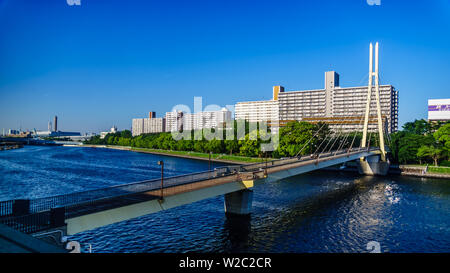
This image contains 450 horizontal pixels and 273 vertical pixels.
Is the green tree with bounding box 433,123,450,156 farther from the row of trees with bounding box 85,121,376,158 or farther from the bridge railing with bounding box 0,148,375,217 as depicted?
the bridge railing with bounding box 0,148,375,217

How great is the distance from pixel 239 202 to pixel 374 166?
3939 cm

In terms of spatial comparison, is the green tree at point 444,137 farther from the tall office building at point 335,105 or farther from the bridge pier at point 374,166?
the tall office building at point 335,105

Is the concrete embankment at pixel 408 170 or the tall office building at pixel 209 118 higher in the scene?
the tall office building at pixel 209 118

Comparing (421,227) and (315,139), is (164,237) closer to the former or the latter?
(421,227)

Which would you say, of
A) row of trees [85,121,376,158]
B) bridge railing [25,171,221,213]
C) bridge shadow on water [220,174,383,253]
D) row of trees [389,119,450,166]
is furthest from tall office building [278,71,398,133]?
bridge railing [25,171,221,213]

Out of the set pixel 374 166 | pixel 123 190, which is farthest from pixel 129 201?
pixel 374 166

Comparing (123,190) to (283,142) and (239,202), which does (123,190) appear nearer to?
(239,202)

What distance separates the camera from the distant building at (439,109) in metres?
90.8

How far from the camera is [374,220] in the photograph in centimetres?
2388

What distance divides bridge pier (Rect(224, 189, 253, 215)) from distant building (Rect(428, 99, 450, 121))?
95.5 meters

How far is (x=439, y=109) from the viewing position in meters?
92.2

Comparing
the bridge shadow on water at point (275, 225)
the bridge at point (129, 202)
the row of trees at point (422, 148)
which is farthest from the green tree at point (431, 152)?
the bridge at point (129, 202)

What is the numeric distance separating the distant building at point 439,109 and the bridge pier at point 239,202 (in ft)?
313
